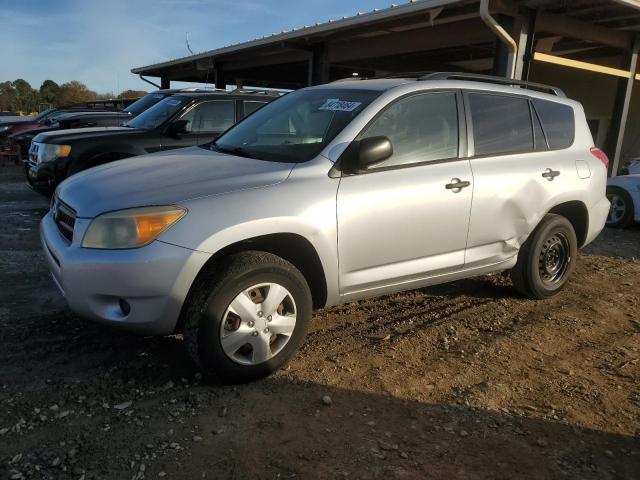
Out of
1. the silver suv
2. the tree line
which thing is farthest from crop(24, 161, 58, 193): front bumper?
the tree line

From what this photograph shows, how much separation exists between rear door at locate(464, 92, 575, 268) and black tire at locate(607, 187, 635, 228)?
14.0 feet

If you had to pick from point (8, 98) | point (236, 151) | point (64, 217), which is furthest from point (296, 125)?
point (8, 98)

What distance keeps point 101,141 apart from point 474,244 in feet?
16.6

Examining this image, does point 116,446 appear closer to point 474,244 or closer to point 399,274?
point 399,274

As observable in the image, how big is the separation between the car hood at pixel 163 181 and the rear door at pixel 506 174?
4.99 feet

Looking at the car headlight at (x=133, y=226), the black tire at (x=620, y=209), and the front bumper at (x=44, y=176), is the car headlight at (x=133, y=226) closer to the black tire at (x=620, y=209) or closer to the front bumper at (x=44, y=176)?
the front bumper at (x=44, y=176)

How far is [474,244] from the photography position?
3920 mm

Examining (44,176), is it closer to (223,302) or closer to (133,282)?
(133,282)

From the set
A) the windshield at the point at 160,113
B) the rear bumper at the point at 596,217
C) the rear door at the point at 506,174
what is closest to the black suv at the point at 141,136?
the windshield at the point at 160,113

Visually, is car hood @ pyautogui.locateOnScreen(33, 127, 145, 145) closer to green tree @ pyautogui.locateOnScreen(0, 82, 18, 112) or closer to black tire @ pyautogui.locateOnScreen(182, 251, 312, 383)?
black tire @ pyautogui.locateOnScreen(182, 251, 312, 383)

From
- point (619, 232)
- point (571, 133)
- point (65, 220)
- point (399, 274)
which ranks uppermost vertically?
point (571, 133)

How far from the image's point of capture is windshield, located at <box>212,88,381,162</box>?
3482mm

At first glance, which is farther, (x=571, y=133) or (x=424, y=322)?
(x=571, y=133)

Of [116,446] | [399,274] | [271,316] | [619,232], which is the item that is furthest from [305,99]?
[619,232]
